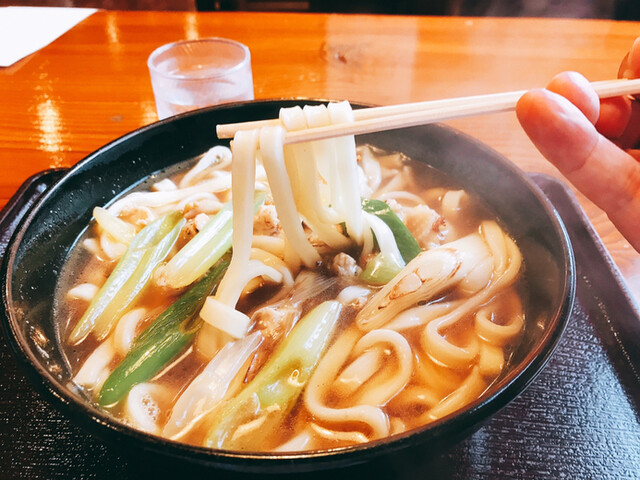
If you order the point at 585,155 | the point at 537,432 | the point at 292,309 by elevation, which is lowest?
the point at 537,432

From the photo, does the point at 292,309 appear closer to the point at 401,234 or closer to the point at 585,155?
the point at 401,234

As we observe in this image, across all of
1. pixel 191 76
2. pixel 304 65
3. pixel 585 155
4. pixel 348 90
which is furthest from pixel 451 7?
pixel 585 155

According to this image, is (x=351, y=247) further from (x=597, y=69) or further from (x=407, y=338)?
(x=597, y=69)

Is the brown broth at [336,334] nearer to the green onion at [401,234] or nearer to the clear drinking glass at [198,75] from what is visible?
the green onion at [401,234]

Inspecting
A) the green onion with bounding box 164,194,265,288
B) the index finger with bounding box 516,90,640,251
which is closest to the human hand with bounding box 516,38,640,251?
the index finger with bounding box 516,90,640,251

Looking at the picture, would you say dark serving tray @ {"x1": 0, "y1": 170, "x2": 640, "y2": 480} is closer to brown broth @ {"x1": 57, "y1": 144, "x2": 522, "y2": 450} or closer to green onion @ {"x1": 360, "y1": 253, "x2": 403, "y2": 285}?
brown broth @ {"x1": 57, "y1": 144, "x2": 522, "y2": 450}

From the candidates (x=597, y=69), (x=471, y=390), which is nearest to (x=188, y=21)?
(x=597, y=69)
